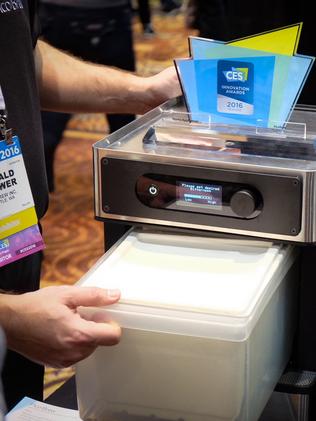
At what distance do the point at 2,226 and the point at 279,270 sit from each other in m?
0.45

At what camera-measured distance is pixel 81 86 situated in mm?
1491

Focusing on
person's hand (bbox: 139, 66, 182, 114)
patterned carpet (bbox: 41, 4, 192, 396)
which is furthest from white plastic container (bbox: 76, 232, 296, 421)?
patterned carpet (bbox: 41, 4, 192, 396)

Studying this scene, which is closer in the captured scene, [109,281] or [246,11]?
[109,281]

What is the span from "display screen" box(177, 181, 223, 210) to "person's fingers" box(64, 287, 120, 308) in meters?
0.18

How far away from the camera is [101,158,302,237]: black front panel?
38.8 inches

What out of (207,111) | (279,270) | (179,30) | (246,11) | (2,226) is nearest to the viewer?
(279,270)

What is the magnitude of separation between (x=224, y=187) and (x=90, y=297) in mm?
230

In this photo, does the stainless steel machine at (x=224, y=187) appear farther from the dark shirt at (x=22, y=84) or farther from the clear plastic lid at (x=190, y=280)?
the dark shirt at (x=22, y=84)

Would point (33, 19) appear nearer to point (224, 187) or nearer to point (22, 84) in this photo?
point (22, 84)

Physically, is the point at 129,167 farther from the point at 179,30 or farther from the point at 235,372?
the point at 179,30

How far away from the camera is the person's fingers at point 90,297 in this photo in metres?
0.90

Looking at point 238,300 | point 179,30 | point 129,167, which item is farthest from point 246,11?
point 179,30

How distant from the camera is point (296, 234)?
3.26 feet

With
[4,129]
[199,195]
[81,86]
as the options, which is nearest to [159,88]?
[81,86]
